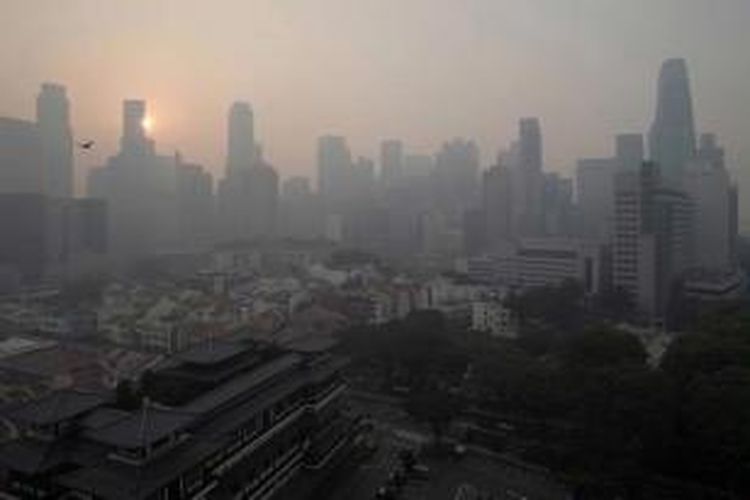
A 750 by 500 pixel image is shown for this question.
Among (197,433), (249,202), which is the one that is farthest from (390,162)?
(197,433)

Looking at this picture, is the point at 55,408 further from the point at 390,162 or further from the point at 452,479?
the point at 390,162

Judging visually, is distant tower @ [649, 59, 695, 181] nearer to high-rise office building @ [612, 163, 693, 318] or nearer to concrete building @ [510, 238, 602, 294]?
concrete building @ [510, 238, 602, 294]

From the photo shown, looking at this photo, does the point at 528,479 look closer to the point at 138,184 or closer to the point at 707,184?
the point at 707,184

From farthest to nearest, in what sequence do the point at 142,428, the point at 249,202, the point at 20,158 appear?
the point at 249,202
the point at 20,158
the point at 142,428

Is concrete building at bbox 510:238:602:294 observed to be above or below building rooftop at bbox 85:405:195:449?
above

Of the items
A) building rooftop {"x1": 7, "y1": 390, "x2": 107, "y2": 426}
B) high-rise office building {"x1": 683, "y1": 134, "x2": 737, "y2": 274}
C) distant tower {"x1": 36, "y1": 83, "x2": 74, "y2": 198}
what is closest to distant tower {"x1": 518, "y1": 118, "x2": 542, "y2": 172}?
high-rise office building {"x1": 683, "y1": 134, "x2": 737, "y2": 274}

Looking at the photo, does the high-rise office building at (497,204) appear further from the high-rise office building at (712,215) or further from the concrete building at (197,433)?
the concrete building at (197,433)

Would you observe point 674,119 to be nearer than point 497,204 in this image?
No
